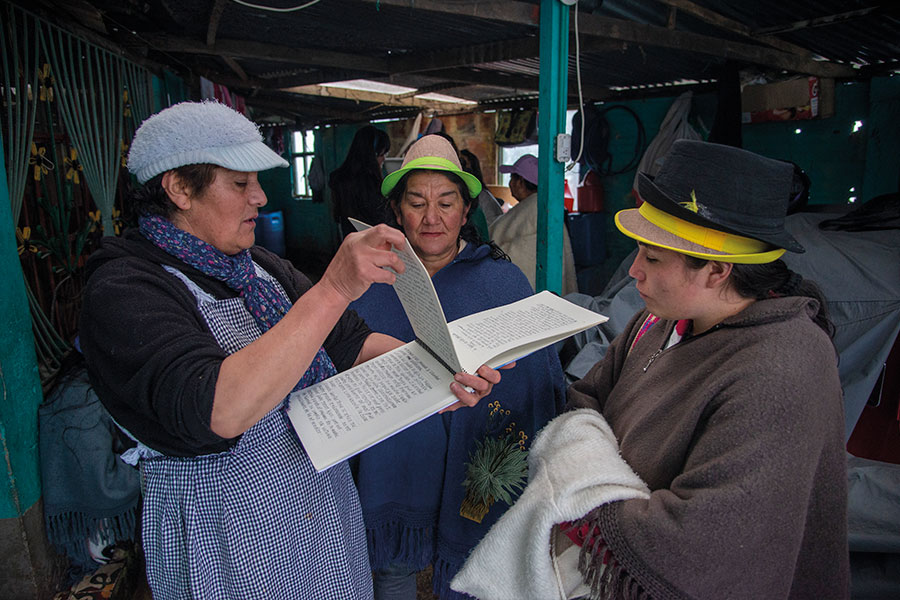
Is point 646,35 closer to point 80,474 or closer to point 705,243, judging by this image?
point 705,243

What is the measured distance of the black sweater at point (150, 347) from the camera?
1031mm

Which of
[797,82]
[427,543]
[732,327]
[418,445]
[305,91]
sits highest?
[305,91]

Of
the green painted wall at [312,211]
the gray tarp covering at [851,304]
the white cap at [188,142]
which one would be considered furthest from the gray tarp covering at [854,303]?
the green painted wall at [312,211]

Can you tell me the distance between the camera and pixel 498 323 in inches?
58.9

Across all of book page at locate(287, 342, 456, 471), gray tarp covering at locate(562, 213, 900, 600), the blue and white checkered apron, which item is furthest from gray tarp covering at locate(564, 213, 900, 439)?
the blue and white checkered apron

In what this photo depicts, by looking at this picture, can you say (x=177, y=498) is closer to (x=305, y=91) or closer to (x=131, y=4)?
(x=131, y=4)

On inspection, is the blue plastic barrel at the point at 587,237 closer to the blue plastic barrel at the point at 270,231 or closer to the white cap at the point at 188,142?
the white cap at the point at 188,142

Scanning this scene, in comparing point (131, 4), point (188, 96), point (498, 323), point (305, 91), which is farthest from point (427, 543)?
point (305, 91)

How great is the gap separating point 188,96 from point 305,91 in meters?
1.72

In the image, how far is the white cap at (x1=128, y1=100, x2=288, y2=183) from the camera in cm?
124

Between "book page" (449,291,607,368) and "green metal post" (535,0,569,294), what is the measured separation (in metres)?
1.17

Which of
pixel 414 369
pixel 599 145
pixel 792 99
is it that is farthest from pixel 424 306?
pixel 599 145

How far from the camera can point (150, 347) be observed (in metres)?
1.05

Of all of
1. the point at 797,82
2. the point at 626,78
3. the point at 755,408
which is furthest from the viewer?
the point at 626,78
